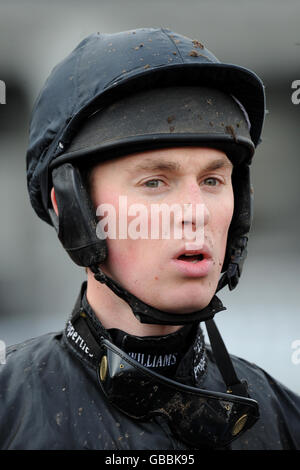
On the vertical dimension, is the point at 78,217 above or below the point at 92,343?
above

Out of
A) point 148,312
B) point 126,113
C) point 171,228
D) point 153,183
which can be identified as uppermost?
point 126,113

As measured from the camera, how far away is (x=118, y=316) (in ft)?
5.72

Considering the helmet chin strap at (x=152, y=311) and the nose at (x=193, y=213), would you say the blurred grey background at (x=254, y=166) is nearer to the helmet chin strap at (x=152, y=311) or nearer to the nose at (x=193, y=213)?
the helmet chin strap at (x=152, y=311)

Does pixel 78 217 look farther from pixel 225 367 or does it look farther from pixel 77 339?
pixel 225 367

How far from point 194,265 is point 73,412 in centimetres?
52

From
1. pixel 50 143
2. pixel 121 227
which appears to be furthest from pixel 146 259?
pixel 50 143

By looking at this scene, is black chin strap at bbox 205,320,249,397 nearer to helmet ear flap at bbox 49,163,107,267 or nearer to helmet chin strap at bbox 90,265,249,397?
helmet chin strap at bbox 90,265,249,397

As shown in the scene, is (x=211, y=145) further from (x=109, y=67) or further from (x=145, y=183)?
(x=109, y=67)

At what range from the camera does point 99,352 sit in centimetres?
170

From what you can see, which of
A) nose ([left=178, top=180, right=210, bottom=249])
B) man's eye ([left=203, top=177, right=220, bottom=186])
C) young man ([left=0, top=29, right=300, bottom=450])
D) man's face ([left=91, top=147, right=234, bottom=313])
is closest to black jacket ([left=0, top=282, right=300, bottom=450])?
young man ([left=0, top=29, right=300, bottom=450])

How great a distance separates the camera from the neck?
1728mm

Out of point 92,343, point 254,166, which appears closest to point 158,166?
point 92,343

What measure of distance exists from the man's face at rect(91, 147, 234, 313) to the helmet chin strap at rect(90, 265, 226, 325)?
2cm
